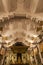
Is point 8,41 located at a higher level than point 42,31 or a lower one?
lower

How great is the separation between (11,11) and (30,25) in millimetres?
545

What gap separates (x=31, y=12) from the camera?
8.96 ft

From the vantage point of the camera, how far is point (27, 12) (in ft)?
8.95

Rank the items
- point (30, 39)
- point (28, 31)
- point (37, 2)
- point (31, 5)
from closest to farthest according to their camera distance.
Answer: point (37, 2)
point (31, 5)
point (28, 31)
point (30, 39)

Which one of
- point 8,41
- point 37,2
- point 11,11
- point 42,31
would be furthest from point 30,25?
point 8,41

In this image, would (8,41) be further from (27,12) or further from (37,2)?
(37,2)

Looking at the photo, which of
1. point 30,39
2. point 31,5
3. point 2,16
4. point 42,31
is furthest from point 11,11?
point 30,39

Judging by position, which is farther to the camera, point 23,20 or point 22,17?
point 23,20

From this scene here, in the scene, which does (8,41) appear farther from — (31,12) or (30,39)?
(31,12)

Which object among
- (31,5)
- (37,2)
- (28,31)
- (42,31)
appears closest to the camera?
(37,2)

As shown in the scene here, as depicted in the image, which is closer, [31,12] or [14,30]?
[31,12]

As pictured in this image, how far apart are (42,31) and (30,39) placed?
71 cm

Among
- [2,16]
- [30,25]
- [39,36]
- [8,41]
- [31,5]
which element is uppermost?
[31,5]

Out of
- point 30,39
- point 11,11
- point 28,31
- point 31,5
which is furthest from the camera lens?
point 30,39
